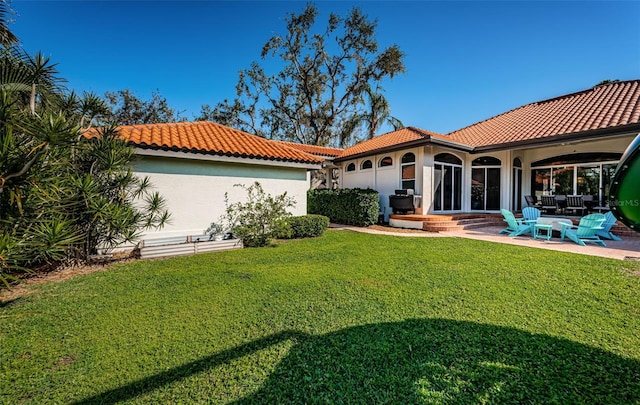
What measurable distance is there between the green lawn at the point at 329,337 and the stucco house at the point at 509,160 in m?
8.82

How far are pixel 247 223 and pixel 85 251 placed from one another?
4.60 m

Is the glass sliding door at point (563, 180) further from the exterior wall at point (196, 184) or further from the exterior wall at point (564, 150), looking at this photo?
the exterior wall at point (196, 184)

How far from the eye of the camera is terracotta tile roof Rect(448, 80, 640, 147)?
11703mm

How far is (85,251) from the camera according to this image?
6.86m

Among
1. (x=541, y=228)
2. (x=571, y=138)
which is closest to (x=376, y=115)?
(x=571, y=138)

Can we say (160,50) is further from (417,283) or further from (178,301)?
(417,283)

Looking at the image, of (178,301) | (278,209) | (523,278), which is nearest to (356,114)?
(278,209)

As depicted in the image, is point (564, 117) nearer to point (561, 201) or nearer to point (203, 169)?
point (561, 201)

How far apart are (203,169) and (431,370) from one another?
920 cm

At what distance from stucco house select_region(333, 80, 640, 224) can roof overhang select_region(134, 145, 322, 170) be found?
20.0 feet

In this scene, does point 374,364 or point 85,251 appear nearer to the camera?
point 374,364

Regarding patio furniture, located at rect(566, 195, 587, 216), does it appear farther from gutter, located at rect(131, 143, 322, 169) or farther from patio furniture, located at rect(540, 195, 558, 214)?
gutter, located at rect(131, 143, 322, 169)

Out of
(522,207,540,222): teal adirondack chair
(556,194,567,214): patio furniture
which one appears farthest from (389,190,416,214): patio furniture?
Result: (556,194,567,214): patio furniture

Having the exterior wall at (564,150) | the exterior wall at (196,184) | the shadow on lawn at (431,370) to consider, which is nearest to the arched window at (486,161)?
the exterior wall at (564,150)
